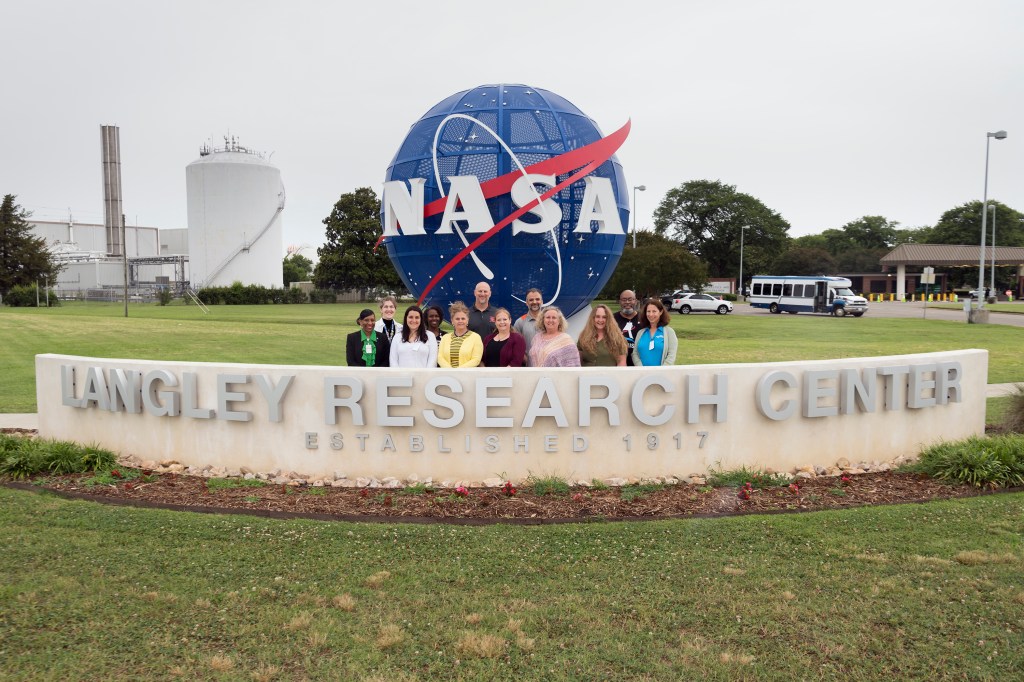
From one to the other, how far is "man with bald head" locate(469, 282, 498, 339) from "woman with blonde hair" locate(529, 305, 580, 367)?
109cm

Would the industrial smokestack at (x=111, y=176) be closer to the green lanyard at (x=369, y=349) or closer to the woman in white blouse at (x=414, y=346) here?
the green lanyard at (x=369, y=349)

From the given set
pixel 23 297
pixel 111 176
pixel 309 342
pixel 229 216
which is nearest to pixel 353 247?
pixel 229 216

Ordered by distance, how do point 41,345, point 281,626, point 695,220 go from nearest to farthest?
1. point 281,626
2. point 41,345
3. point 695,220

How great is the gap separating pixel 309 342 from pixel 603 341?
17.3 m

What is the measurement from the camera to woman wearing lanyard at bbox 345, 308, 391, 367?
9.05 m

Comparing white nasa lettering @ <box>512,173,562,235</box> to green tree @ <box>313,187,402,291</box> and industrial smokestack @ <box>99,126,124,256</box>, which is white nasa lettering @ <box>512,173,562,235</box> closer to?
green tree @ <box>313,187,402,291</box>

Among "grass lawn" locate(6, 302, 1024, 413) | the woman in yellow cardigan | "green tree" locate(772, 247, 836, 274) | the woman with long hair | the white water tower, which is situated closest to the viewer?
the woman in yellow cardigan

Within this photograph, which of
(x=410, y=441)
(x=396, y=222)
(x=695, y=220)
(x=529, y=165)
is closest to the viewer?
(x=410, y=441)

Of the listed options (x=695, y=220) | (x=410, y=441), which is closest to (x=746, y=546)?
(x=410, y=441)

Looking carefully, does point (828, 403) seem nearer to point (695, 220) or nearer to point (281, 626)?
point (281, 626)

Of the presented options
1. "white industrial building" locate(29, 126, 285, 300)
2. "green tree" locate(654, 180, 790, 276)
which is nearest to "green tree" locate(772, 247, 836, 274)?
"green tree" locate(654, 180, 790, 276)

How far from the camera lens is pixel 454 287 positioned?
431 inches

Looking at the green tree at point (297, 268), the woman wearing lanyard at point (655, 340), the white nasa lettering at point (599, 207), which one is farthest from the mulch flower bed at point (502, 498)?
the green tree at point (297, 268)

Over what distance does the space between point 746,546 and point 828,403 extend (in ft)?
9.21
